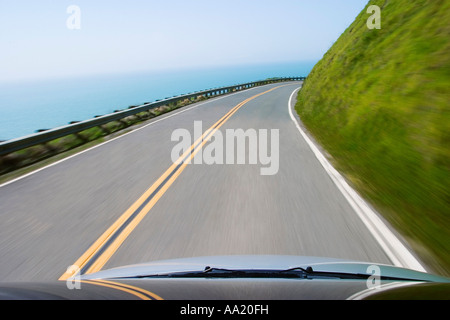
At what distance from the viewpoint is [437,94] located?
827 centimetres

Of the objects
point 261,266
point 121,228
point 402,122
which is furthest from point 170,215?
point 402,122

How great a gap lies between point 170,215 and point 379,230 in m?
3.03

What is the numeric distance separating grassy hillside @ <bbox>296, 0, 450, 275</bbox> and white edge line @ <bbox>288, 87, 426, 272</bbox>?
0.19 m

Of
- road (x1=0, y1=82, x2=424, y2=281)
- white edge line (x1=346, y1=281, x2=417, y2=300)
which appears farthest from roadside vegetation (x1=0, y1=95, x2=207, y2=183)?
white edge line (x1=346, y1=281, x2=417, y2=300)

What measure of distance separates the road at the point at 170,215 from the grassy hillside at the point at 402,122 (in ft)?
2.51

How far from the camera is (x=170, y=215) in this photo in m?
5.07

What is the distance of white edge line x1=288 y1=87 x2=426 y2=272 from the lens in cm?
365

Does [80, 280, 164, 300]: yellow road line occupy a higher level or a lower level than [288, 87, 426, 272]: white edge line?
higher

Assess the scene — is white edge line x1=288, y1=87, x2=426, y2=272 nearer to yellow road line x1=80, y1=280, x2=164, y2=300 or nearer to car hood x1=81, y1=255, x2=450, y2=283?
car hood x1=81, y1=255, x2=450, y2=283

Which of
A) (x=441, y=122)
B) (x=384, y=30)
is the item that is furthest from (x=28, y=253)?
(x=384, y=30)

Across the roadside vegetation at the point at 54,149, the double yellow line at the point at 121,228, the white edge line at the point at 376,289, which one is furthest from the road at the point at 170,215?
the white edge line at the point at 376,289

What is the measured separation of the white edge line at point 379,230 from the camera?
3650mm
